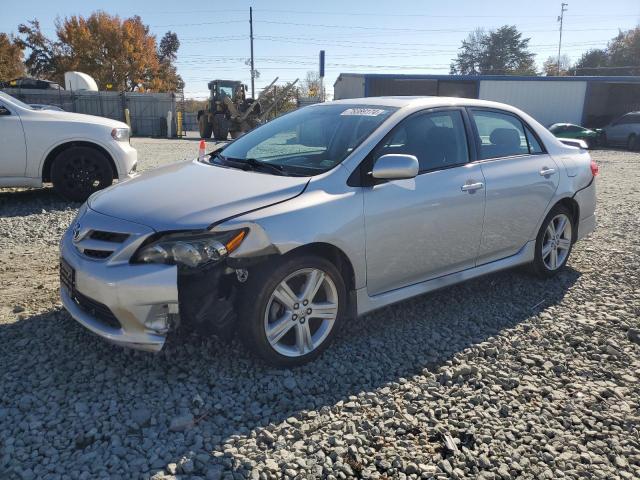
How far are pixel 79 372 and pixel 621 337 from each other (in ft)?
12.1

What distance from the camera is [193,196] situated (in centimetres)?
319

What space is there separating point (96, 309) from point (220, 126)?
82.0 feet

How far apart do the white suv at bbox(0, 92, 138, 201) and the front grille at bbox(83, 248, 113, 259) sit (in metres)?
4.43

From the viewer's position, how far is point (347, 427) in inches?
106

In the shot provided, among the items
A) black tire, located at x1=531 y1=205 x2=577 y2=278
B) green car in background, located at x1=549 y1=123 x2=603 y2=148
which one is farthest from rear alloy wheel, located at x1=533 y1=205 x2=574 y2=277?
green car in background, located at x1=549 y1=123 x2=603 y2=148

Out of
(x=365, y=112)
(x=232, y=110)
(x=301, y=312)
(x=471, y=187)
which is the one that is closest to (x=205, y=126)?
(x=232, y=110)

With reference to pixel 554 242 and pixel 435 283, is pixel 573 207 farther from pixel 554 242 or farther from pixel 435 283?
pixel 435 283

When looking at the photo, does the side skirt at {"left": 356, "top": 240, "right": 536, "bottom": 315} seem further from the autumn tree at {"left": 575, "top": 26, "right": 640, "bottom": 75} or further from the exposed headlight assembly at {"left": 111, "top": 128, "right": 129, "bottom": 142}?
the autumn tree at {"left": 575, "top": 26, "right": 640, "bottom": 75}

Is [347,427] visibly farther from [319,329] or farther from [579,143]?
[579,143]

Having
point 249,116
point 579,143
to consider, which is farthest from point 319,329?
point 249,116

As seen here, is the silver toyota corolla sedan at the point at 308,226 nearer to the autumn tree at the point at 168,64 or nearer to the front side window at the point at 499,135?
the front side window at the point at 499,135

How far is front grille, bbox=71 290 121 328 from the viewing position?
2.98 metres

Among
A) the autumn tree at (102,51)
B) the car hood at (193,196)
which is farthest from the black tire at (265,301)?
the autumn tree at (102,51)

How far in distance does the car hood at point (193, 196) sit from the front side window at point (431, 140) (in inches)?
32.1
